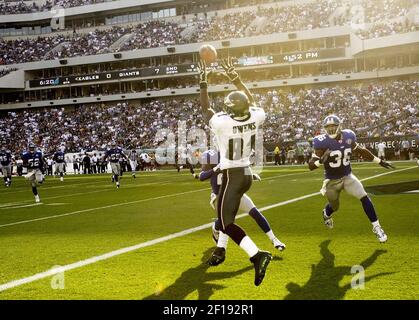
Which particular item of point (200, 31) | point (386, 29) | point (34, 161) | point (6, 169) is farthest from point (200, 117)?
point (34, 161)

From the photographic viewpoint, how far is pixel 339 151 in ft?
26.5

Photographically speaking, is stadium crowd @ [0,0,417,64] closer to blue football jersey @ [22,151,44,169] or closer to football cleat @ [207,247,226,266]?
blue football jersey @ [22,151,44,169]

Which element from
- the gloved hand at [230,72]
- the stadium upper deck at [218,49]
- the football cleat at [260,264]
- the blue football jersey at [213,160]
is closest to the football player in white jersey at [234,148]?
the football cleat at [260,264]

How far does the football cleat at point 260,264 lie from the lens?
5.14 metres

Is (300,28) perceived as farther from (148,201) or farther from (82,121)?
(148,201)

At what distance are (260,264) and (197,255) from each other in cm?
190

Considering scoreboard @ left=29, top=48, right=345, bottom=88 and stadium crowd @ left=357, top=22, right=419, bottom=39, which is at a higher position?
stadium crowd @ left=357, top=22, right=419, bottom=39

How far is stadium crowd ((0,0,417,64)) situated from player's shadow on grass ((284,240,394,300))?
42507 mm

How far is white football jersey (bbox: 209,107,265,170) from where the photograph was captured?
18.5 ft

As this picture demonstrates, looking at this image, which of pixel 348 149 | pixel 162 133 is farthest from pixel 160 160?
pixel 348 149

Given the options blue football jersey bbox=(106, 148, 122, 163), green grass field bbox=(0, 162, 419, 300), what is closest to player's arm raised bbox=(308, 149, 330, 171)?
green grass field bbox=(0, 162, 419, 300)

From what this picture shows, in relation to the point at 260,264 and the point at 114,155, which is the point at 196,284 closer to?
the point at 260,264

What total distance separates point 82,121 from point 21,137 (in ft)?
20.6

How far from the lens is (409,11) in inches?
1766
